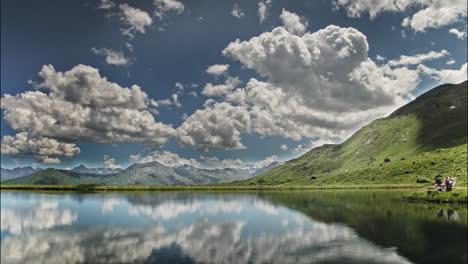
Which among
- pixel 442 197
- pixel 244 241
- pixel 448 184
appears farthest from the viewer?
pixel 448 184

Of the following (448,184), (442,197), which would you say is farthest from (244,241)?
(448,184)

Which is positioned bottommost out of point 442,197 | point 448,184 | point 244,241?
point 244,241

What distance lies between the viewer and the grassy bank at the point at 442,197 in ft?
266

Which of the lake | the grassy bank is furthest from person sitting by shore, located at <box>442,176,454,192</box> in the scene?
the lake

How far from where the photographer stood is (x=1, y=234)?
48.0 metres

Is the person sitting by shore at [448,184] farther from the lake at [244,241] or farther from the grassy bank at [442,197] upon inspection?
the lake at [244,241]

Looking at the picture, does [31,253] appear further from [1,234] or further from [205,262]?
[205,262]

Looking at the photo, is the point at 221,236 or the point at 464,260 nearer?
the point at 464,260

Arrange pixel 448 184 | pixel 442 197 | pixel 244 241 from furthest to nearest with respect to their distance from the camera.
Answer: pixel 448 184
pixel 442 197
pixel 244 241

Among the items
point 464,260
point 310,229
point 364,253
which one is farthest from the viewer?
point 310,229

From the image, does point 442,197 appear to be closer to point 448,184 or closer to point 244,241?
point 448,184

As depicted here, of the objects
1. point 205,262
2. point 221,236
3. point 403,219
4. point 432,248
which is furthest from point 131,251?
point 403,219

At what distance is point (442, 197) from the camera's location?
284ft

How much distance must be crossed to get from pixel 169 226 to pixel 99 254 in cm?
2203
